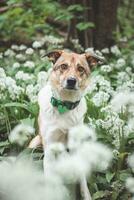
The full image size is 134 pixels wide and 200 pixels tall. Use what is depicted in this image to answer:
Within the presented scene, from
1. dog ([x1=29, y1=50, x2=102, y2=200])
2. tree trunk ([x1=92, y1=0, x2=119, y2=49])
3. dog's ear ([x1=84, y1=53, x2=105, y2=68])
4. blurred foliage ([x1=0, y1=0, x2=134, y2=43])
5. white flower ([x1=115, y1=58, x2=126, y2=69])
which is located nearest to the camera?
dog ([x1=29, y1=50, x2=102, y2=200])

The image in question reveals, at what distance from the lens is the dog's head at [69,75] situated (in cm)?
513

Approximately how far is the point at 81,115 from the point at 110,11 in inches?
198

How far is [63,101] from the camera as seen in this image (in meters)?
5.39

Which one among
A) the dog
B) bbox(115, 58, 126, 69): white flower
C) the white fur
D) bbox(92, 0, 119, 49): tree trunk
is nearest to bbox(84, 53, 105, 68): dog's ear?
the dog

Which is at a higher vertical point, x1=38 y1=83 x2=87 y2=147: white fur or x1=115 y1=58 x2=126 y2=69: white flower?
x1=115 y1=58 x2=126 y2=69: white flower

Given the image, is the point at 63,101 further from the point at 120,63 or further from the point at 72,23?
the point at 72,23

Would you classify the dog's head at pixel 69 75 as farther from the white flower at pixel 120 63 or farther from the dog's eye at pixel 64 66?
the white flower at pixel 120 63

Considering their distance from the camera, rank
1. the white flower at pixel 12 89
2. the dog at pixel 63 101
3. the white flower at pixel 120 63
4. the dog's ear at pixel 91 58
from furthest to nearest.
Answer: the white flower at pixel 120 63 → the white flower at pixel 12 89 → the dog's ear at pixel 91 58 → the dog at pixel 63 101

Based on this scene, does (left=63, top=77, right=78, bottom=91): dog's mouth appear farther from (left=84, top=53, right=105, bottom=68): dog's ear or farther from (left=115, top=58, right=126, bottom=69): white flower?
(left=115, top=58, right=126, bottom=69): white flower

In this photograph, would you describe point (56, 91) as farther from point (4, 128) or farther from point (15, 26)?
point (15, 26)

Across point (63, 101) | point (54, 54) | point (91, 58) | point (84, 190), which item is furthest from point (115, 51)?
point (84, 190)

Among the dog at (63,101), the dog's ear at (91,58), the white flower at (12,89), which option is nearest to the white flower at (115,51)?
the white flower at (12,89)

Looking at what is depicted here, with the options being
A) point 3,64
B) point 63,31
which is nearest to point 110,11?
point 63,31

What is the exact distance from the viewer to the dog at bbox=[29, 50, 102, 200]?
206 inches
